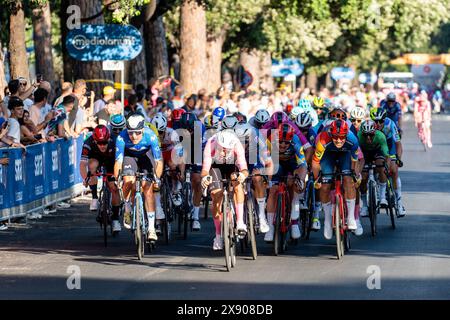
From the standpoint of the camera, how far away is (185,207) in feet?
61.2

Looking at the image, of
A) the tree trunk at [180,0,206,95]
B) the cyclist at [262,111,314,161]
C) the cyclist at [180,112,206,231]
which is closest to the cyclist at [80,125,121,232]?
the cyclist at [180,112,206,231]

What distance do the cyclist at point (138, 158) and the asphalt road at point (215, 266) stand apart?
0.50 meters

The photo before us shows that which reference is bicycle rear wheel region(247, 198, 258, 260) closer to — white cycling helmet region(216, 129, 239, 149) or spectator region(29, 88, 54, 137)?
white cycling helmet region(216, 129, 239, 149)

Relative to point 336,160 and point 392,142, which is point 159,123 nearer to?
point 336,160

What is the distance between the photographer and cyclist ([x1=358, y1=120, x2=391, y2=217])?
18656 mm

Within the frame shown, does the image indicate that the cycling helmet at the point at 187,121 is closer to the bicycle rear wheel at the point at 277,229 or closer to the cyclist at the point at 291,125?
the cyclist at the point at 291,125

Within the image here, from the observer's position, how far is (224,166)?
1558cm

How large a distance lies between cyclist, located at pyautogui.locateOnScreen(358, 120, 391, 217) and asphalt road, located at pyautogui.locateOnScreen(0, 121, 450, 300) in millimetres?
508

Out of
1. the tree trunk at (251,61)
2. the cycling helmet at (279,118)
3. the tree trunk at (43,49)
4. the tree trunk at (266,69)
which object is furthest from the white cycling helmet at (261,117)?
the tree trunk at (266,69)

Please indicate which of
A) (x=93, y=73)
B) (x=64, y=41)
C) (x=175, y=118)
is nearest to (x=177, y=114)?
(x=175, y=118)

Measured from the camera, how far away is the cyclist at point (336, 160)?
16.3 m

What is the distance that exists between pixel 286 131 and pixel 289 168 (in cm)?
45
